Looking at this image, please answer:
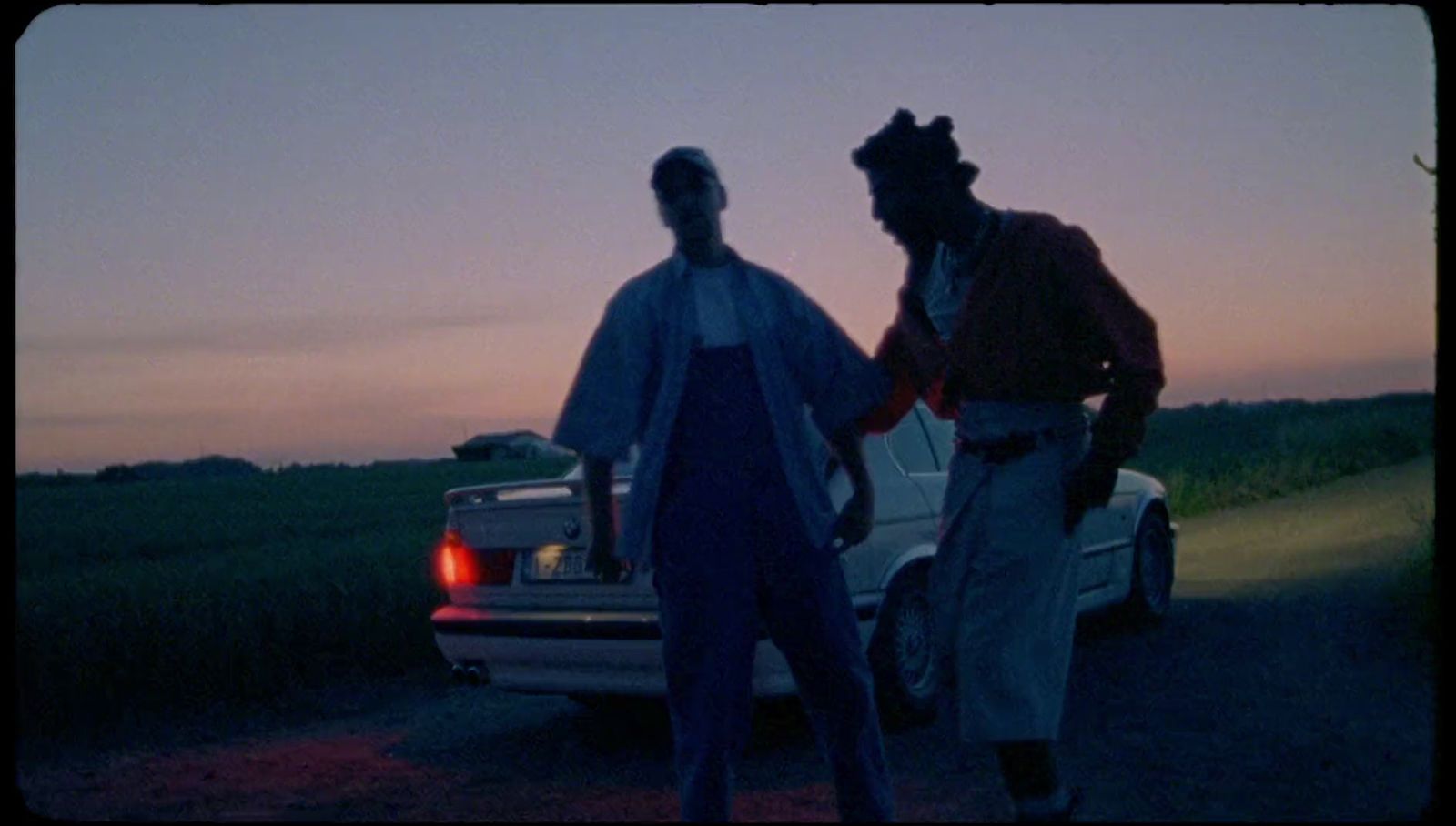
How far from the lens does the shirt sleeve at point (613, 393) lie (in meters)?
3.95

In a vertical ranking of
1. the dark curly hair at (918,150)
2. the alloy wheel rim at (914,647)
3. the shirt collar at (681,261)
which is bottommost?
the alloy wheel rim at (914,647)

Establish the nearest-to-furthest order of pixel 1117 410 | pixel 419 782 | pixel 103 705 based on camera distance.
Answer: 1. pixel 1117 410
2. pixel 419 782
3. pixel 103 705

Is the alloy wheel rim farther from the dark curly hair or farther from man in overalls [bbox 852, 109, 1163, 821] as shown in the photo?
the dark curly hair

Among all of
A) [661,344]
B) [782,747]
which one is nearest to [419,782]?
[782,747]

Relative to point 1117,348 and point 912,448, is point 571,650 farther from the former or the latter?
point 1117,348

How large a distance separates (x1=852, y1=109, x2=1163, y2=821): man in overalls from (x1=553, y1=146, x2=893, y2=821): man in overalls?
0.39 m

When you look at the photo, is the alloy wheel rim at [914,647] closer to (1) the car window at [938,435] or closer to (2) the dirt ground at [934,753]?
(2) the dirt ground at [934,753]

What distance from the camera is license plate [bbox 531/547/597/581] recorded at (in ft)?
19.9

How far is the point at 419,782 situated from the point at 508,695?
240 centimetres

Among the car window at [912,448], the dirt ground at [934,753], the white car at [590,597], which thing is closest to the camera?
the dirt ground at [934,753]

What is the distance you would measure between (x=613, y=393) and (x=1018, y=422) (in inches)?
44.0

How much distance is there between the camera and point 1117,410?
3.50 metres

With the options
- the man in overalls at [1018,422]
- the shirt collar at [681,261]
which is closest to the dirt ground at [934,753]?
the man in overalls at [1018,422]

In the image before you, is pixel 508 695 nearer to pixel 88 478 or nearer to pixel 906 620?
pixel 906 620
